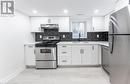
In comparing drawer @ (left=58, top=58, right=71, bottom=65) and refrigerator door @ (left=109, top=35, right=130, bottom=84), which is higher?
refrigerator door @ (left=109, top=35, right=130, bottom=84)

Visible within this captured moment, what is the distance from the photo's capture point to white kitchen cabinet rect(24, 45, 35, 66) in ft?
17.1

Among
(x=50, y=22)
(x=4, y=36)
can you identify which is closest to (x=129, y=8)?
(x=4, y=36)

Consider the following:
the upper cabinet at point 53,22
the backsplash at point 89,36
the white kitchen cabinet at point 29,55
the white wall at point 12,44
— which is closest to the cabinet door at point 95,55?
the backsplash at point 89,36

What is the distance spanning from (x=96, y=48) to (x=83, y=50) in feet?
1.65

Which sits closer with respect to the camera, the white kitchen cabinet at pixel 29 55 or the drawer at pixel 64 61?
the white kitchen cabinet at pixel 29 55

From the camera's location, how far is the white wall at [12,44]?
357cm

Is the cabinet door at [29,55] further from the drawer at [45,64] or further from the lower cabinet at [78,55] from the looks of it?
the lower cabinet at [78,55]

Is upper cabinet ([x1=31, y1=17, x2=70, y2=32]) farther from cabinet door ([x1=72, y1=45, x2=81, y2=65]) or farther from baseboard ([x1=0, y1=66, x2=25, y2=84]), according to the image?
baseboard ([x1=0, y1=66, x2=25, y2=84])

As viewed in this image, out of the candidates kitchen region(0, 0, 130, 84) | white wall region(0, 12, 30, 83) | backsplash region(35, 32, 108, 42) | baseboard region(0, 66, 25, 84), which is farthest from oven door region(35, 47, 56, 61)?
backsplash region(35, 32, 108, 42)

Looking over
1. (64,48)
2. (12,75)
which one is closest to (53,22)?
(64,48)

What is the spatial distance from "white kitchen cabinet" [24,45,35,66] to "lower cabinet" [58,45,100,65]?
3.32ft

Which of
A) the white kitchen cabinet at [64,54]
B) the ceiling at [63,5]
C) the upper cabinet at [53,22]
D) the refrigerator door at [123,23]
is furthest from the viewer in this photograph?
the upper cabinet at [53,22]

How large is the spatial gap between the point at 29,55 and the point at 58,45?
1156 mm

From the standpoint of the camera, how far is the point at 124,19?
78.8 inches
